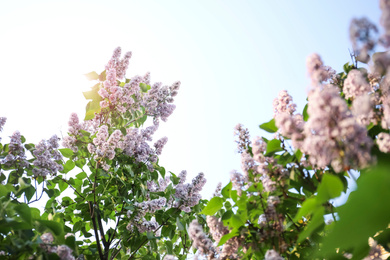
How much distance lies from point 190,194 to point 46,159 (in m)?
1.97

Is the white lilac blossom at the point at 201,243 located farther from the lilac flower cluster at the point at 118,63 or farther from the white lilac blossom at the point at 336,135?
the lilac flower cluster at the point at 118,63

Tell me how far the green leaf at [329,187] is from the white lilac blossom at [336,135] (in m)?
0.26

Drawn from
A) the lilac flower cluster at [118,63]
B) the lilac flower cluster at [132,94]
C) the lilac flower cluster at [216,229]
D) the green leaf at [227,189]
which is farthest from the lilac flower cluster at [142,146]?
the lilac flower cluster at [216,229]

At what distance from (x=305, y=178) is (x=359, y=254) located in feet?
2.37

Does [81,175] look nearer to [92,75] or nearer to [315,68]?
[92,75]

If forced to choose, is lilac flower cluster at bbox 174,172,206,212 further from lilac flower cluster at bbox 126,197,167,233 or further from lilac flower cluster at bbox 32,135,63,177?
lilac flower cluster at bbox 32,135,63,177

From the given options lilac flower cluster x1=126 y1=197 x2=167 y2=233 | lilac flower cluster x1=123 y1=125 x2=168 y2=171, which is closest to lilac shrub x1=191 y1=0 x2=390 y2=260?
lilac flower cluster x1=126 y1=197 x2=167 y2=233

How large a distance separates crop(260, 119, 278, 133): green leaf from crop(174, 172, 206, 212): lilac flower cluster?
194cm

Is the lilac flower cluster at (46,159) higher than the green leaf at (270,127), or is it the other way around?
the lilac flower cluster at (46,159)

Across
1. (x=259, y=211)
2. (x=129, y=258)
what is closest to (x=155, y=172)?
(x=129, y=258)

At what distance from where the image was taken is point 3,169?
410cm

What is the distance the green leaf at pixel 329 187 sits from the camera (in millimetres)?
1036

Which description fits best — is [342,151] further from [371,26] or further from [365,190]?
[365,190]

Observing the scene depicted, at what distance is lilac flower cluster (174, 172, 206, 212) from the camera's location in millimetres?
3947
